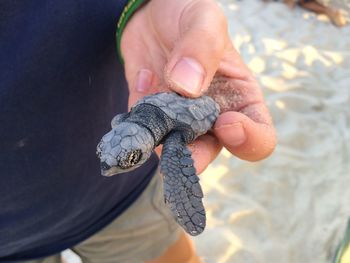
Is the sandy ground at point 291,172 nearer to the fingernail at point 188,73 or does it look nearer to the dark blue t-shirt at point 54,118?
the dark blue t-shirt at point 54,118

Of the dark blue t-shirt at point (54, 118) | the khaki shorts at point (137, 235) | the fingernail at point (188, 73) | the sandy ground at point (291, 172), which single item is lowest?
the sandy ground at point (291, 172)

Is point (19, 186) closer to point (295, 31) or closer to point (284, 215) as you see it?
point (284, 215)

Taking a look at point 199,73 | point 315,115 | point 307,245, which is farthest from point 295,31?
point 199,73

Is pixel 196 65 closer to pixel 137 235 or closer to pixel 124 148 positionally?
pixel 124 148

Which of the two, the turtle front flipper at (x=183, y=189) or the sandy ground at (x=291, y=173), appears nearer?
the turtle front flipper at (x=183, y=189)

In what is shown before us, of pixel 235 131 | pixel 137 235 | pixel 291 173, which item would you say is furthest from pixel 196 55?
pixel 291 173

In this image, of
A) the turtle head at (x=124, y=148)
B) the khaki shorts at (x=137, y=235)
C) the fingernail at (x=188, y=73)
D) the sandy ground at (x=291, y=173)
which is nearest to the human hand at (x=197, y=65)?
the fingernail at (x=188, y=73)

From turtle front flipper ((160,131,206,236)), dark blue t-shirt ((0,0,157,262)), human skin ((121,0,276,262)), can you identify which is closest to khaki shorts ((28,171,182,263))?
dark blue t-shirt ((0,0,157,262))
